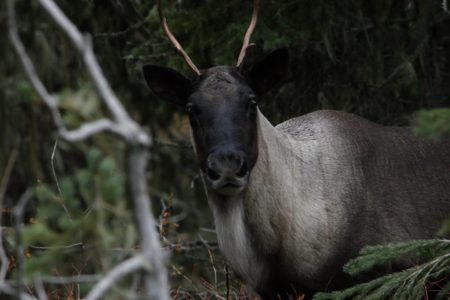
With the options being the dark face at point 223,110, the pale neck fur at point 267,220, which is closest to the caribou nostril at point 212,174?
the dark face at point 223,110

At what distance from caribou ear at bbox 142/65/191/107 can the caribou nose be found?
1090mm

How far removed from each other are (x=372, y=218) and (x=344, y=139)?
642 millimetres

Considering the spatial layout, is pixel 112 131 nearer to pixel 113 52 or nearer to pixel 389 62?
pixel 389 62

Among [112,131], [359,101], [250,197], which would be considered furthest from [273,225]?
[112,131]

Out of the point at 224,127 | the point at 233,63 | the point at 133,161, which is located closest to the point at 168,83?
the point at 224,127

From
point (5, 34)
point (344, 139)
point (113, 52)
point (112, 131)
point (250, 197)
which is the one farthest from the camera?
point (5, 34)

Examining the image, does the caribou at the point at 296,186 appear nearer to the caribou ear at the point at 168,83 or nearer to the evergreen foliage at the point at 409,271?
the caribou ear at the point at 168,83

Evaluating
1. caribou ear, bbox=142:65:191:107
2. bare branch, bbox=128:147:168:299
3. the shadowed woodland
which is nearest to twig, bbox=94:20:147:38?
the shadowed woodland

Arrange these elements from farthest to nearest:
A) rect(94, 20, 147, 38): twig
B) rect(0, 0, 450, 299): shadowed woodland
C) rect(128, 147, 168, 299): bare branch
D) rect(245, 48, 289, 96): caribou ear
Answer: rect(94, 20, 147, 38): twig → rect(0, 0, 450, 299): shadowed woodland → rect(245, 48, 289, 96): caribou ear → rect(128, 147, 168, 299): bare branch

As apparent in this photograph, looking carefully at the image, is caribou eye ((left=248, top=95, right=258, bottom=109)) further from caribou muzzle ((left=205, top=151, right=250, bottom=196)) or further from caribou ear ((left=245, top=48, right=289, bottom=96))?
caribou muzzle ((left=205, top=151, right=250, bottom=196))

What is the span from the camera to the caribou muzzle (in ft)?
18.9

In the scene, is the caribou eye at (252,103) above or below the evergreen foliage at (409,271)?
above

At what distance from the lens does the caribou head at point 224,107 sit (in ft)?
19.1

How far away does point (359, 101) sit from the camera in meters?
8.91
